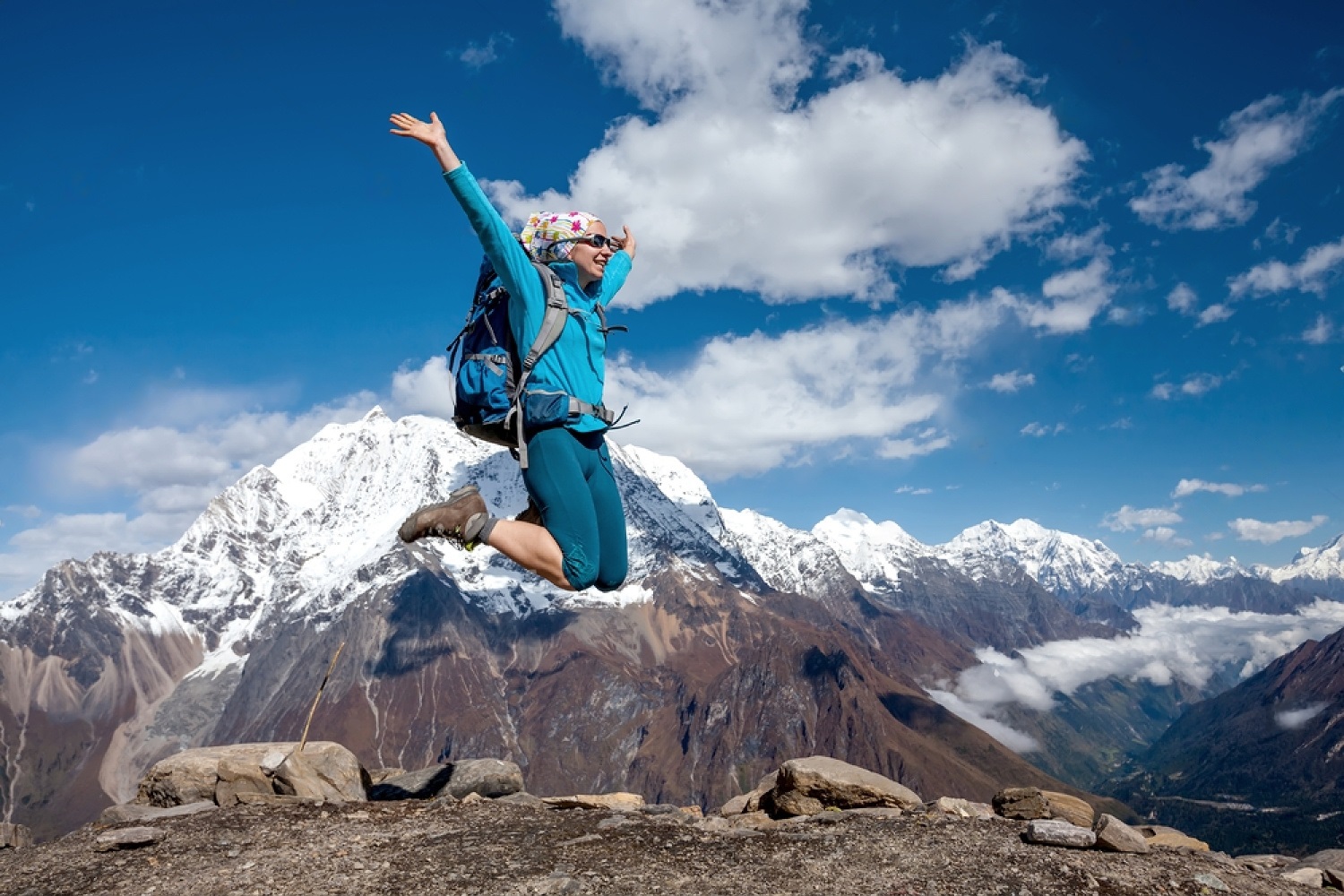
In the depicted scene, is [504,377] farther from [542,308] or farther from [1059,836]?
[1059,836]

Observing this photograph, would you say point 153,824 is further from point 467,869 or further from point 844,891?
point 844,891

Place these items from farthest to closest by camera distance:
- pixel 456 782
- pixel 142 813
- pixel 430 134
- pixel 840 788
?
pixel 456 782
pixel 840 788
pixel 142 813
pixel 430 134

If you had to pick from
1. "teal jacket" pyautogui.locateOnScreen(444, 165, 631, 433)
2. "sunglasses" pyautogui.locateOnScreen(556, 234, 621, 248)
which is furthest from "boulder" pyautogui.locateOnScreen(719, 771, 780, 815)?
"sunglasses" pyautogui.locateOnScreen(556, 234, 621, 248)

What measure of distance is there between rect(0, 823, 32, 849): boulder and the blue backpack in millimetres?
10293

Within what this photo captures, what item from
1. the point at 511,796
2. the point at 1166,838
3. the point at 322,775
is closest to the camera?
the point at 1166,838

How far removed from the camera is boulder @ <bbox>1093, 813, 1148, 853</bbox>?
34.7 feet

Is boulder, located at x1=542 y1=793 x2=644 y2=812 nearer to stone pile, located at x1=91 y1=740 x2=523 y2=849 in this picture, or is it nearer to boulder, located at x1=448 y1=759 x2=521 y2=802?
boulder, located at x1=448 y1=759 x2=521 y2=802

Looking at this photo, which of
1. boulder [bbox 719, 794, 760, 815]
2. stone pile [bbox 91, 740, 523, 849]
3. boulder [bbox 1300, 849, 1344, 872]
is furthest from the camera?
boulder [bbox 719, 794, 760, 815]

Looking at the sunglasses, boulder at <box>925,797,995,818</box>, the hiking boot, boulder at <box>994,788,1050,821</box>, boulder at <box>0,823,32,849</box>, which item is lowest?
boulder at <box>0,823,32,849</box>

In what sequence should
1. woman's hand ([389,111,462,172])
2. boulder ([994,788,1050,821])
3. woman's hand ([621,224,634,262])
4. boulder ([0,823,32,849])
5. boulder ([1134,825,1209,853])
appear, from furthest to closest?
boulder ([1134,825,1209,853]) < boulder ([994,788,1050,821]) < boulder ([0,823,32,849]) < woman's hand ([621,224,634,262]) < woman's hand ([389,111,462,172])

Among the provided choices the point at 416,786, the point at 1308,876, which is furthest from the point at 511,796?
the point at 1308,876

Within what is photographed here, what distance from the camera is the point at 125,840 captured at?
1033cm

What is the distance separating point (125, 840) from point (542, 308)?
8.67 metres

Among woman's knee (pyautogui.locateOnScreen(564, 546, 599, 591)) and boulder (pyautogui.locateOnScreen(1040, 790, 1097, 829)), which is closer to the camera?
woman's knee (pyautogui.locateOnScreen(564, 546, 599, 591))
